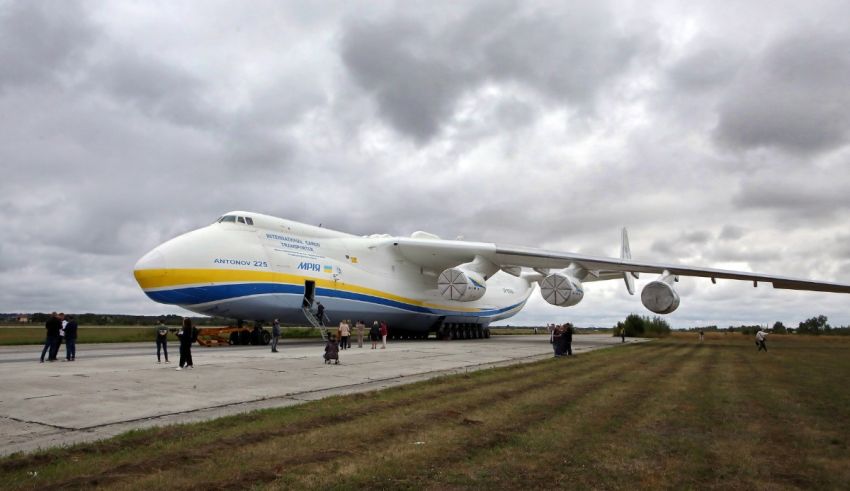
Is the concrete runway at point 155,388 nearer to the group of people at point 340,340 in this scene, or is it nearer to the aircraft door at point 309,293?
the group of people at point 340,340

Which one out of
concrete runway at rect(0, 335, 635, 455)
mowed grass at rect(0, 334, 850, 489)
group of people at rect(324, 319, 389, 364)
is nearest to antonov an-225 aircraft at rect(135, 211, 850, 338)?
group of people at rect(324, 319, 389, 364)

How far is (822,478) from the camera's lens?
15.3 ft

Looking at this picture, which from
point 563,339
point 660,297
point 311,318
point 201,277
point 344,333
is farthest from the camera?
point 660,297

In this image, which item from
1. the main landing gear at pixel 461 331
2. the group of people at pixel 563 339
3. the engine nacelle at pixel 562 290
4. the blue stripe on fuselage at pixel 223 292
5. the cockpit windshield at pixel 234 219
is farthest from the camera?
the main landing gear at pixel 461 331

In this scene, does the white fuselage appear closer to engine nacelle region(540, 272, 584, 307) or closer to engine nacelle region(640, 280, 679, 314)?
engine nacelle region(540, 272, 584, 307)

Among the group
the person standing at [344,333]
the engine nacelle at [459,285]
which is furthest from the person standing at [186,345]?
the engine nacelle at [459,285]

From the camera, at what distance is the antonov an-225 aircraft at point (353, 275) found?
1847cm

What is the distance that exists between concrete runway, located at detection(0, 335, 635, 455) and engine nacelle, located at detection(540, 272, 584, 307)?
34.2 ft

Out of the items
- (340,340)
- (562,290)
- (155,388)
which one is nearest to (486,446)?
(155,388)

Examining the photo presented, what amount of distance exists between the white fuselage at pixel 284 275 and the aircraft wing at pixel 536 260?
3.24ft

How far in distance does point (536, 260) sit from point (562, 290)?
2.89m

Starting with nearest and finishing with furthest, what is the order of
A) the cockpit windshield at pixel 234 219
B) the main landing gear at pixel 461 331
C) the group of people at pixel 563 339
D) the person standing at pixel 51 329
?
the person standing at pixel 51 329 → the group of people at pixel 563 339 → the cockpit windshield at pixel 234 219 → the main landing gear at pixel 461 331

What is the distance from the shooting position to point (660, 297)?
77.0 feet

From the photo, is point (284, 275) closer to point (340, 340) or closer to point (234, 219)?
point (234, 219)
